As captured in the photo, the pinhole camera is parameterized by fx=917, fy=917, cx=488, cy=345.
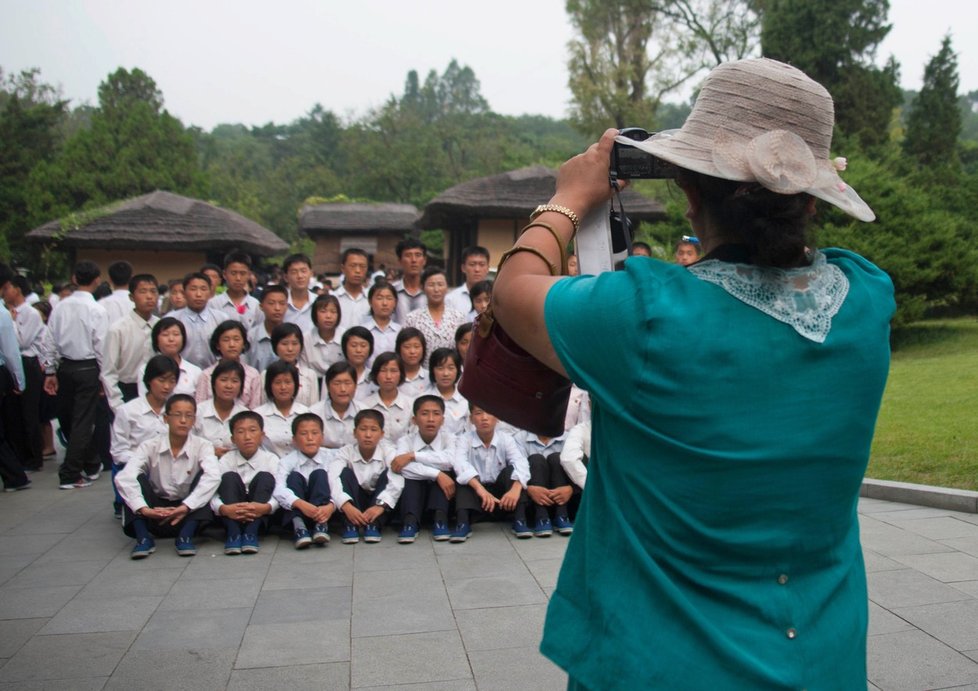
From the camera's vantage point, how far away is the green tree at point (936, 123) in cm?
2086

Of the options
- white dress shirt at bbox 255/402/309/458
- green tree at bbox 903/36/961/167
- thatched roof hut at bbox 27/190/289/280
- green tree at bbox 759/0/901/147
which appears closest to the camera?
white dress shirt at bbox 255/402/309/458

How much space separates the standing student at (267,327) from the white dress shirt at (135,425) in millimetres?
1195

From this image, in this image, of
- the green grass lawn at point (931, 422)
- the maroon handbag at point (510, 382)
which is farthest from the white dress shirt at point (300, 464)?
the maroon handbag at point (510, 382)

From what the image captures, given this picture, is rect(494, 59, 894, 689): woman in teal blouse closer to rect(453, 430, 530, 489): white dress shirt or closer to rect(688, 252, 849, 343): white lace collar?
rect(688, 252, 849, 343): white lace collar

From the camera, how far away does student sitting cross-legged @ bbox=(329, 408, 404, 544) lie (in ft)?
19.0

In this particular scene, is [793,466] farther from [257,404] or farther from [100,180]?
[100,180]

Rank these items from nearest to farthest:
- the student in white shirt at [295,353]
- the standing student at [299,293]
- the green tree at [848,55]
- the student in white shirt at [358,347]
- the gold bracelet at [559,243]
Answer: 1. the gold bracelet at [559,243]
2. the student in white shirt at [295,353]
3. the student in white shirt at [358,347]
4. the standing student at [299,293]
5. the green tree at [848,55]

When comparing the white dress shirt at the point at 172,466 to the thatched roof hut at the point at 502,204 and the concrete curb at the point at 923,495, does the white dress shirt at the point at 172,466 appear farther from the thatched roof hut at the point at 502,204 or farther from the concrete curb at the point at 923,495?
the thatched roof hut at the point at 502,204

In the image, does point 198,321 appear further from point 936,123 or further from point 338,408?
point 936,123

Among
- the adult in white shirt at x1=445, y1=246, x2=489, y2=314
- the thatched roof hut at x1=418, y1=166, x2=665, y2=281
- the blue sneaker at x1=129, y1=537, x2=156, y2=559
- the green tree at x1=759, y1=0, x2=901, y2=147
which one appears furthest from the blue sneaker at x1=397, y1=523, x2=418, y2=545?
the green tree at x1=759, y1=0, x2=901, y2=147

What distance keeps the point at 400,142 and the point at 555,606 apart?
149 ft

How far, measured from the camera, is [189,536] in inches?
219

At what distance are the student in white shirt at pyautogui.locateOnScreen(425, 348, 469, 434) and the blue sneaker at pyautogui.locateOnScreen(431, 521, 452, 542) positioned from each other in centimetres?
79

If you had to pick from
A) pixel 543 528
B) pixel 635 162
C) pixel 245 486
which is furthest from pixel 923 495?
pixel 635 162
